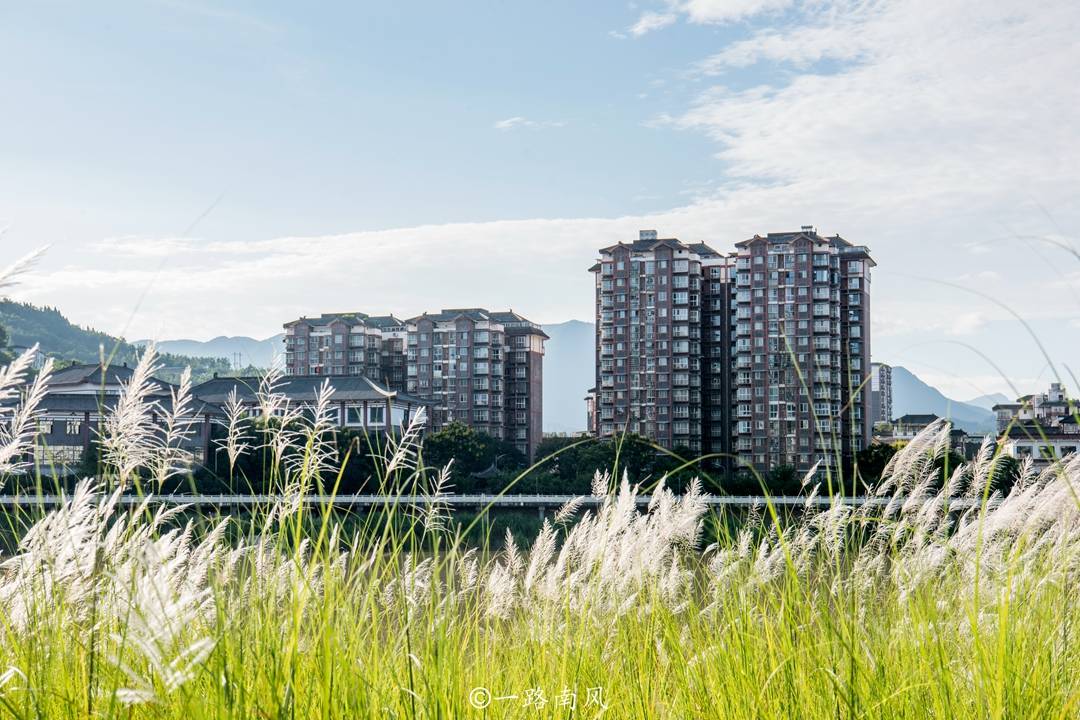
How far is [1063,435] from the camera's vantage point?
124 feet

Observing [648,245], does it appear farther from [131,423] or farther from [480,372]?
[131,423]

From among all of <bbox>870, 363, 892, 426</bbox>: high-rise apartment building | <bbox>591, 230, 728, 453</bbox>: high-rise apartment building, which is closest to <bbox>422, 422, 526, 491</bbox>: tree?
<bbox>591, 230, 728, 453</bbox>: high-rise apartment building

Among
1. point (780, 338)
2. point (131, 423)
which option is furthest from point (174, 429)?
point (780, 338)

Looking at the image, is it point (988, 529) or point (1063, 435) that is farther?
point (1063, 435)

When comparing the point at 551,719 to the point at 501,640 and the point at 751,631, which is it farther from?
the point at 501,640

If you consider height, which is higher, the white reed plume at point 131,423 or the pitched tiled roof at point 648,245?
the pitched tiled roof at point 648,245

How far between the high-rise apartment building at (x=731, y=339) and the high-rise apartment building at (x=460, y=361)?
6.73 meters

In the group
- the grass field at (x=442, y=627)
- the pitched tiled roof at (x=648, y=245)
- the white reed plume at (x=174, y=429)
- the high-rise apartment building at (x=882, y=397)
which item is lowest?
the grass field at (x=442, y=627)

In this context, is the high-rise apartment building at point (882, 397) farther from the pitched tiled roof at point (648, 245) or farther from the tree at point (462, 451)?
the tree at point (462, 451)

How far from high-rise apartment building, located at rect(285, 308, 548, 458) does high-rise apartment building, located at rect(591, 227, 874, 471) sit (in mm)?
6730

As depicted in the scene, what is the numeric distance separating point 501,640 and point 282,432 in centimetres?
107

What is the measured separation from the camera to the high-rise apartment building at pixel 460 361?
52.0 meters


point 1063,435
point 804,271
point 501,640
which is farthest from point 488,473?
point 501,640

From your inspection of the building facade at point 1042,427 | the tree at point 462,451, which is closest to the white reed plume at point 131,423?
the building facade at point 1042,427
